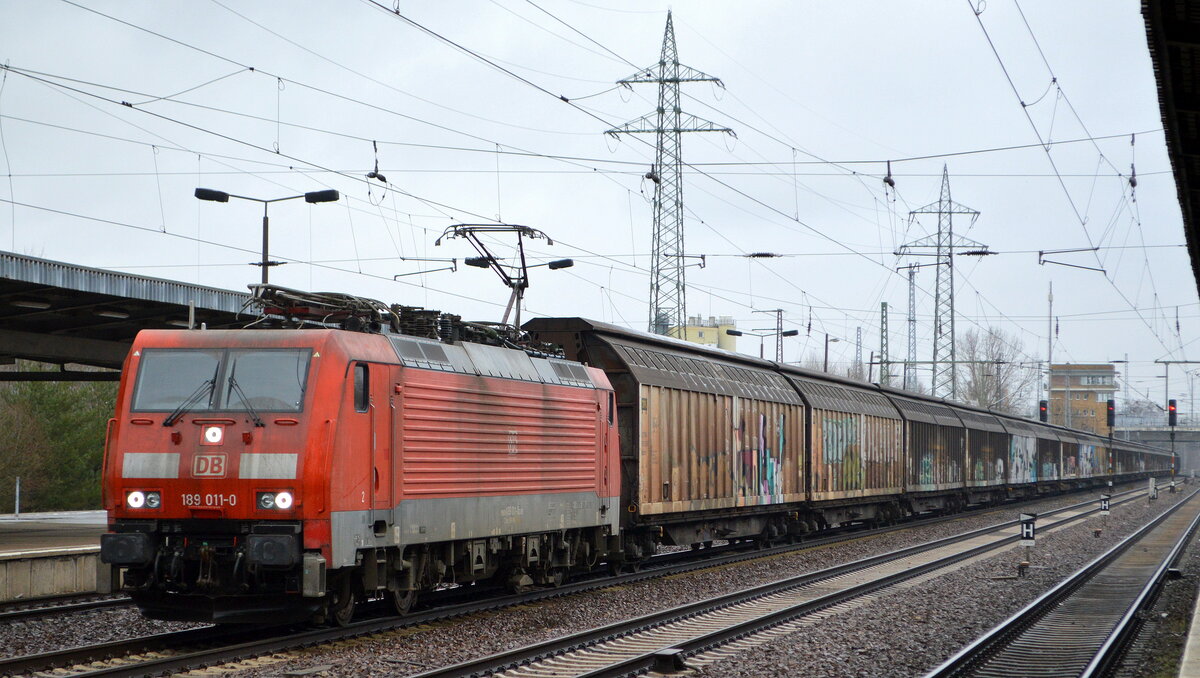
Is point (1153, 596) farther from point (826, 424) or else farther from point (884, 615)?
point (826, 424)

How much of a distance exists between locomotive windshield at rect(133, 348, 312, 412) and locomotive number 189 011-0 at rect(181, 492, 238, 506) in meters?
0.89

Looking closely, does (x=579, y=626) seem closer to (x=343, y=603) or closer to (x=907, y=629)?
(x=343, y=603)

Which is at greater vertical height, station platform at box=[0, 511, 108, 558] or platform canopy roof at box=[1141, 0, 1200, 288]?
platform canopy roof at box=[1141, 0, 1200, 288]

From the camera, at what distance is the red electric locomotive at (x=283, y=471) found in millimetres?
11859

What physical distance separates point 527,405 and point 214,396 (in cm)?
499

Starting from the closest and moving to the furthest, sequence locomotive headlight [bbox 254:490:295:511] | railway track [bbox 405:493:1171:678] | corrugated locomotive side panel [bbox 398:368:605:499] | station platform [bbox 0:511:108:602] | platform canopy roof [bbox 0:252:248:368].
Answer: railway track [bbox 405:493:1171:678]
locomotive headlight [bbox 254:490:295:511]
corrugated locomotive side panel [bbox 398:368:605:499]
station platform [bbox 0:511:108:602]
platform canopy roof [bbox 0:252:248:368]

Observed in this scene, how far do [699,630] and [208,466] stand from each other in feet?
19.6

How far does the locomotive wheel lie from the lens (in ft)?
45.9

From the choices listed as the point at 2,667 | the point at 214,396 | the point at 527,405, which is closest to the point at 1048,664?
the point at 527,405

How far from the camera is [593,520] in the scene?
1834cm

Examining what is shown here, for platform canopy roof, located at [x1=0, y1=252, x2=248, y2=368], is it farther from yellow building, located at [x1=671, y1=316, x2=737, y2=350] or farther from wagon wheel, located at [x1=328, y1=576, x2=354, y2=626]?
yellow building, located at [x1=671, y1=316, x2=737, y2=350]

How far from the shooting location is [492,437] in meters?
15.4

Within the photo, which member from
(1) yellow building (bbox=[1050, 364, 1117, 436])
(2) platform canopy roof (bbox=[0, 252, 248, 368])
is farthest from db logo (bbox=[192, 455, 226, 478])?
(1) yellow building (bbox=[1050, 364, 1117, 436])

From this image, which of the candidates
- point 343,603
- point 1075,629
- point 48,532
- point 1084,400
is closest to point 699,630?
point 343,603
